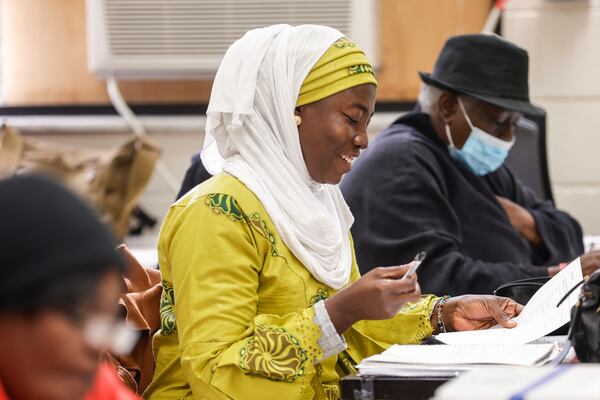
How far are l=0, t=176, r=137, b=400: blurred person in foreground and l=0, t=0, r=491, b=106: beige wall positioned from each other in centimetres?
368

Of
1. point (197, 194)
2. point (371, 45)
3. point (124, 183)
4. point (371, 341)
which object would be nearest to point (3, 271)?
point (197, 194)

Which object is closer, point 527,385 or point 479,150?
point 527,385

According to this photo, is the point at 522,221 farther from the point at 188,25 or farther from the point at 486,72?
the point at 188,25

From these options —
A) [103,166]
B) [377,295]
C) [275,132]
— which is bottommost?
[103,166]

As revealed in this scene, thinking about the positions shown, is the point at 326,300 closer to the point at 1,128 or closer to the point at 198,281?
the point at 198,281

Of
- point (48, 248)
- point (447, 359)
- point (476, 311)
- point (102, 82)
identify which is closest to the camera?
point (48, 248)

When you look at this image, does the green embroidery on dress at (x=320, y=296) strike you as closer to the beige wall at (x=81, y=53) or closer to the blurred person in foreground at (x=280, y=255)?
the blurred person in foreground at (x=280, y=255)

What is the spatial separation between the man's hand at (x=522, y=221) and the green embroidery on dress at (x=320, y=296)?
1404 mm

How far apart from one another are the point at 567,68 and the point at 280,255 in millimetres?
2976

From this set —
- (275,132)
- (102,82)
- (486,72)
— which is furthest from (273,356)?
(102,82)

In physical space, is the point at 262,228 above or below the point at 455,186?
above

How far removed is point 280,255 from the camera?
6.04 ft

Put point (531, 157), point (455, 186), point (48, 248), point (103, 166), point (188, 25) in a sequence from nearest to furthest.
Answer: point (48, 248) < point (455, 186) < point (531, 157) < point (103, 166) < point (188, 25)

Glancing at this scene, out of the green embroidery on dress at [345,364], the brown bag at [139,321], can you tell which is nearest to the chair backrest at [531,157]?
the green embroidery on dress at [345,364]
